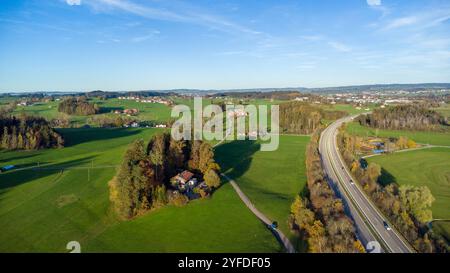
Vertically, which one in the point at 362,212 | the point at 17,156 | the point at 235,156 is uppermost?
the point at 17,156

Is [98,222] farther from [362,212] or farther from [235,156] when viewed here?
[235,156]

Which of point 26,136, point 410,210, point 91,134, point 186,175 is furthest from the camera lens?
point 91,134

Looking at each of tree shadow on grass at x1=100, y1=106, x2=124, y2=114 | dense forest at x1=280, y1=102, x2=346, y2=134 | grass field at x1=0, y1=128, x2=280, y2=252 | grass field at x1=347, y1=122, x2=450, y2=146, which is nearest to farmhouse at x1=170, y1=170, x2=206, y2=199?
grass field at x1=0, y1=128, x2=280, y2=252

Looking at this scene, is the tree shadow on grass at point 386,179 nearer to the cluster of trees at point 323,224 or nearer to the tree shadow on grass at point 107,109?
the cluster of trees at point 323,224

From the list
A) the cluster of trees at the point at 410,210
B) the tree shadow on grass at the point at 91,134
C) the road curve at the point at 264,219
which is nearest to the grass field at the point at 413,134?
the cluster of trees at the point at 410,210

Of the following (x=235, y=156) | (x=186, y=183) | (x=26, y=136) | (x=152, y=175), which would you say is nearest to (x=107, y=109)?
(x=26, y=136)
